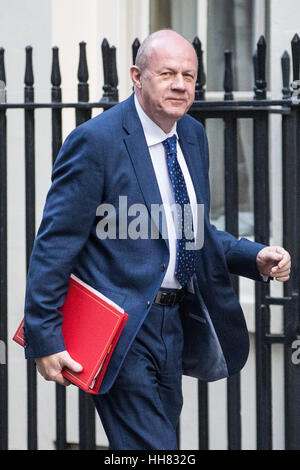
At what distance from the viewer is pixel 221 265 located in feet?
11.0

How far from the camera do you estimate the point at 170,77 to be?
3059mm

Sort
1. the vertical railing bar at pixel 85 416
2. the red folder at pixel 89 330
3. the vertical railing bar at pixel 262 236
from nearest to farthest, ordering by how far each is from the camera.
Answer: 1. the red folder at pixel 89 330
2. the vertical railing bar at pixel 262 236
3. the vertical railing bar at pixel 85 416

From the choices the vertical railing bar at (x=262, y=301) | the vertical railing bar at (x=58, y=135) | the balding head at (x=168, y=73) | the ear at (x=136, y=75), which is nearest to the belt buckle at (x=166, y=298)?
the balding head at (x=168, y=73)

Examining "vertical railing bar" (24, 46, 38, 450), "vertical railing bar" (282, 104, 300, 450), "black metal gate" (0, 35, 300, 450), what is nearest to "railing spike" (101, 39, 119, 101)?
"black metal gate" (0, 35, 300, 450)

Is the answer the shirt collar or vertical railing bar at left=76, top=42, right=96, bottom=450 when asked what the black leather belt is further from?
vertical railing bar at left=76, top=42, right=96, bottom=450

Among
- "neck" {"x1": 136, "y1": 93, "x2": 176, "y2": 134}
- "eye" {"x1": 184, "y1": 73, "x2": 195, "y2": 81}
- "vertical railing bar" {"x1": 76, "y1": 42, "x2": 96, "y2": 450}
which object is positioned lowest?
"vertical railing bar" {"x1": 76, "y1": 42, "x2": 96, "y2": 450}

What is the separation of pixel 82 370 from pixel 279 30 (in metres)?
2.59

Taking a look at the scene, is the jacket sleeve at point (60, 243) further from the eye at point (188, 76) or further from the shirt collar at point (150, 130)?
the eye at point (188, 76)

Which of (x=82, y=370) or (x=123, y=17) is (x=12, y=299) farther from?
(x=82, y=370)

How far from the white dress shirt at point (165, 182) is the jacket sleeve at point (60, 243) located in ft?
0.77

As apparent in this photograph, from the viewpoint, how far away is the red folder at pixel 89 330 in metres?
2.98

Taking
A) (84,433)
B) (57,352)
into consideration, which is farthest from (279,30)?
(57,352)

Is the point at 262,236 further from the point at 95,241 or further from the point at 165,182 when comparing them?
the point at 95,241

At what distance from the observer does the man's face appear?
120 inches
